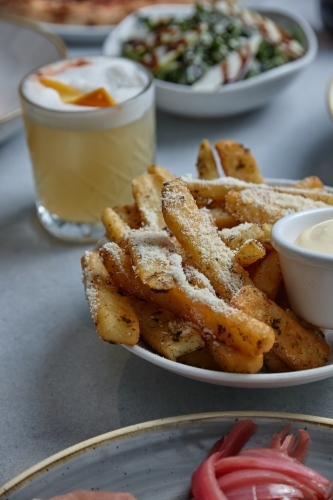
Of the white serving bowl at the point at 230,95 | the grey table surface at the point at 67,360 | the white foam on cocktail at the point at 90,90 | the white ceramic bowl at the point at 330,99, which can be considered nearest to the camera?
the grey table surface at the point at 67,360

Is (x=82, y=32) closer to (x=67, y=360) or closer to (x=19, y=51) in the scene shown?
(x=19, y=51)

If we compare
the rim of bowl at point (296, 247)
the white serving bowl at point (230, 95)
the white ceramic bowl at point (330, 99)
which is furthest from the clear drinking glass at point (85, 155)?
the rim of bowl at point (296, 247)

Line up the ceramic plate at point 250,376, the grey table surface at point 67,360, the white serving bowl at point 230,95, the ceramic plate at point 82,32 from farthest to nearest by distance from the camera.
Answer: the ceramic plate at point 82,32
the white serving bowl at point 230,95
the grey table surface at point 67,360
the ceramic plate at point 250,376

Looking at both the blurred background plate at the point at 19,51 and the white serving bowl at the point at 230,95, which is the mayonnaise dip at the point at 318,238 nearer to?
the white serving bowl at the point at 230,95

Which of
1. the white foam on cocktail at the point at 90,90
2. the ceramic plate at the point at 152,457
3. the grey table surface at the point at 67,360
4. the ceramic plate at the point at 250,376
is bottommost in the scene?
the grey table surface at the point at 67,360

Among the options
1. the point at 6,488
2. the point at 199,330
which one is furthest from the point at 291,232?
the point at 6,488

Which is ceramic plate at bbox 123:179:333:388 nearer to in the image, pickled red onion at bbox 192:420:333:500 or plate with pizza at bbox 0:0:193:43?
pickled red onion at bbox 192:420:333:500
